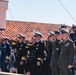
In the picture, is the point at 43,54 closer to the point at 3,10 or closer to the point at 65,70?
the point at 65,70

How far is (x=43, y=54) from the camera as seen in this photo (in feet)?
32.7

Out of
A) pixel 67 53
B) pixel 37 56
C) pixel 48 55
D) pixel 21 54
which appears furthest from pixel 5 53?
pixel 67 53

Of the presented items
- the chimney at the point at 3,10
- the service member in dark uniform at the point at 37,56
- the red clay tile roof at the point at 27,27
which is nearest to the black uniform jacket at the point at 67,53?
the service member in dark uniform at the point at 37,56

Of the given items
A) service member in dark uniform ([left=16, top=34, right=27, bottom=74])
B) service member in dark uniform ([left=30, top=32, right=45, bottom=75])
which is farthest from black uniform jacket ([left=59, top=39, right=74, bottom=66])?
service member in dark uniform ([left=16, top=34, right=27, bottom=74])

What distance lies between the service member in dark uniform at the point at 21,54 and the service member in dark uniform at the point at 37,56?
2.22ft

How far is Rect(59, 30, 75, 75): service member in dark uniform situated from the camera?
802cm

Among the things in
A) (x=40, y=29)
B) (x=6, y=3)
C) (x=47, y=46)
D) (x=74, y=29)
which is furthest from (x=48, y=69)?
(x=40, y=29)

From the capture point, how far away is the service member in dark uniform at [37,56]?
32.5 feet

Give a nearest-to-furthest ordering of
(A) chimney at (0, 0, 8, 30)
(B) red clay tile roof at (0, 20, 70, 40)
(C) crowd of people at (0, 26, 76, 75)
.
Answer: (C) crowd of people at (0, 26, 76, 75)
(A) chimney at (0, 0, 8, 30)
(B) red clay tile roof at (0, 20, 70, 40)

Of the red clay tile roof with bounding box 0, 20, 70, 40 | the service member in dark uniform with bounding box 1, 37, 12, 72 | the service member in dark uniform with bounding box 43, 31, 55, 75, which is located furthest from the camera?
the red clay tile roof with bounding box 0, 20, 70, 40

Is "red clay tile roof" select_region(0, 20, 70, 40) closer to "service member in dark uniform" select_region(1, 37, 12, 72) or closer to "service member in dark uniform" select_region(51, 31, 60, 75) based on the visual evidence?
"service member in dark uniform" select_region(1, 37, 12, 72)

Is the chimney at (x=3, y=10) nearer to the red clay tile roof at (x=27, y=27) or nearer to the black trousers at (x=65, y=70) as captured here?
the black trousers at (x=65, y=70)

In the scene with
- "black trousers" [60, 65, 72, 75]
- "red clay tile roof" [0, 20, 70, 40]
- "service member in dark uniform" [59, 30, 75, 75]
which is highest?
"red clay tile roof" [0, 20, 70, 40]

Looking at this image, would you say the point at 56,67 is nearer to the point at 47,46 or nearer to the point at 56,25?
the point at 47,46
